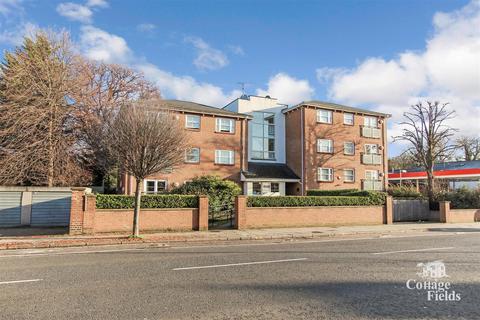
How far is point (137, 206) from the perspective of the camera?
14664 millimetres

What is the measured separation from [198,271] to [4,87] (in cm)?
2419

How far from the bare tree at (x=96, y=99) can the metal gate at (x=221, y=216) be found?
7.74 m

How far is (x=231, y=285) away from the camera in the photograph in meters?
6.62

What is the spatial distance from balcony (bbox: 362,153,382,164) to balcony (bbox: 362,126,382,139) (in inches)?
75.6

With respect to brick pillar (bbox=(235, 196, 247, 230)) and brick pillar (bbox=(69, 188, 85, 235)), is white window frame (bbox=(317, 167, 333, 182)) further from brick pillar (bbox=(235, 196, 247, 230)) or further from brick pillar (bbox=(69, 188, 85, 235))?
brick pillar (bbox=(69, 188, 85, 235))

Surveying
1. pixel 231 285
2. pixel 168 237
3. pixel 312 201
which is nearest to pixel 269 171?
pixel 312 201

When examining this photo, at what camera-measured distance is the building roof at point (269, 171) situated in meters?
30.3

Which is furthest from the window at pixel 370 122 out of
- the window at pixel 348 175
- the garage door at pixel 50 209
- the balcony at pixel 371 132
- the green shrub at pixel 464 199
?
the garage door at pixel 50 209

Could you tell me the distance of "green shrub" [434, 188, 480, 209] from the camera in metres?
26.3

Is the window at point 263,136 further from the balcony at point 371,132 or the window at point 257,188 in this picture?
the balcony at point 371,132

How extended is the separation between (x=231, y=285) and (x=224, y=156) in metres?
23.6

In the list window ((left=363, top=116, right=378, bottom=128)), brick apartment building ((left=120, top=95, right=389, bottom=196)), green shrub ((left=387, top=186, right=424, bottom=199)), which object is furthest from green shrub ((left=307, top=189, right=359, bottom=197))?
window ((left=363, top=116, right=378, bottom=128))

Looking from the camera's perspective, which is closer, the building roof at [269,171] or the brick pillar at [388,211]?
the brick pillar at [388,211]

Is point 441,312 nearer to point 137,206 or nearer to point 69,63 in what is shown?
point 137,206
